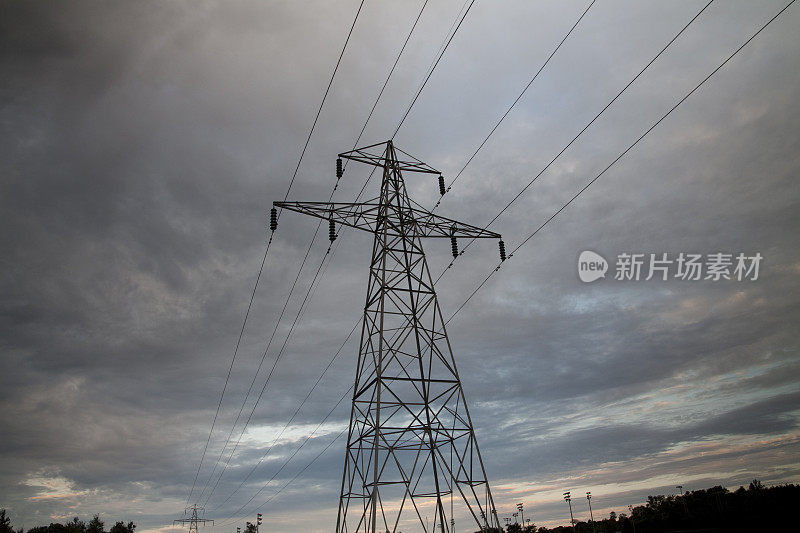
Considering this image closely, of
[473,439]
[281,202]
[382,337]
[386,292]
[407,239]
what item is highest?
[281,202]

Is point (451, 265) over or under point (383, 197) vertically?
under

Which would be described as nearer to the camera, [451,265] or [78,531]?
[451,265]

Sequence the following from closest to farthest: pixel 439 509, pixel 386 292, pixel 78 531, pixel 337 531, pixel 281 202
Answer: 1. pixel 439 509
2. pixel 337 531
3. pixel 386 292
4. pixel 281 202
5. pixel 78 531

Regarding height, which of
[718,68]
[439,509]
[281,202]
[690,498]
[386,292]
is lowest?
[690,498]

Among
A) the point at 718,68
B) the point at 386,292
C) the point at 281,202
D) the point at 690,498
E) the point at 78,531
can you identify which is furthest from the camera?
the point at 690,498

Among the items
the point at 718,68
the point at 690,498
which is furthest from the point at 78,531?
the point at 690,498

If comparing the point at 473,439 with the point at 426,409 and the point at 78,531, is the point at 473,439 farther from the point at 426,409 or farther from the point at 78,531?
the point at 78,531

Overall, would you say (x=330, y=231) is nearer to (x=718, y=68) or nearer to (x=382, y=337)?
(x=382, y=337)

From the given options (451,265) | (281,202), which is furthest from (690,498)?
(281,202)

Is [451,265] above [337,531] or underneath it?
above

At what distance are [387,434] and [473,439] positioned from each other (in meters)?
3.95

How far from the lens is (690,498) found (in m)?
113

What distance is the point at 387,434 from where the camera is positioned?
2108 cm

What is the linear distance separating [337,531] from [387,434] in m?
4.88
